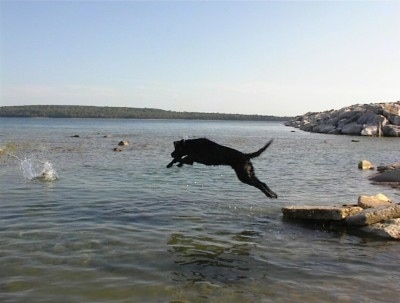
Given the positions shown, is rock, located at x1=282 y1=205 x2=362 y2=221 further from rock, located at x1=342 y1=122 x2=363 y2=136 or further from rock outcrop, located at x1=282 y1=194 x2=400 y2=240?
rock, located at x1=342 y1=122 x2=363 y2=136

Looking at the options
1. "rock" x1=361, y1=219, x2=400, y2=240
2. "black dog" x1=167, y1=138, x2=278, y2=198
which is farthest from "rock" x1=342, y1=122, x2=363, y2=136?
"black dog" x1=167, y1=138, x2=278, y2=198

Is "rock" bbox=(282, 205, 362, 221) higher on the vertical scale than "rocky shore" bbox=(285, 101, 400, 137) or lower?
lower

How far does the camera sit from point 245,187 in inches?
599

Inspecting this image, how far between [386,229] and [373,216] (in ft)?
2.04

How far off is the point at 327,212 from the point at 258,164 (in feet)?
43.8

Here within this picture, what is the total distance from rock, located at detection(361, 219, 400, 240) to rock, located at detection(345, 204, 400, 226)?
5.5 inches

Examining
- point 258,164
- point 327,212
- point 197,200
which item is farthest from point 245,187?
point 258,164

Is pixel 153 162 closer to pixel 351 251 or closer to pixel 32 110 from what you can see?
pixel 351 251

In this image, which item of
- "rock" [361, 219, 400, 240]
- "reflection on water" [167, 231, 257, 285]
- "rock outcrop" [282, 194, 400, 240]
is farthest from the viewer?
"rock outcrop" [282, 194, 400, 240]

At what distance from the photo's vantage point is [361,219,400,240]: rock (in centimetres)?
901

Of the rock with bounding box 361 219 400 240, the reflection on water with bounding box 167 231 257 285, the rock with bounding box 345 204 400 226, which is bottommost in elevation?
the reflection on water with bounding box 167 231 257 285

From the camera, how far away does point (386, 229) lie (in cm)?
916

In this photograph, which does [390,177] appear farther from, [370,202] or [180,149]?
[180,149]

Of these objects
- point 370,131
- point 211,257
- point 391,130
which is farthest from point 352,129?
point 211,257
